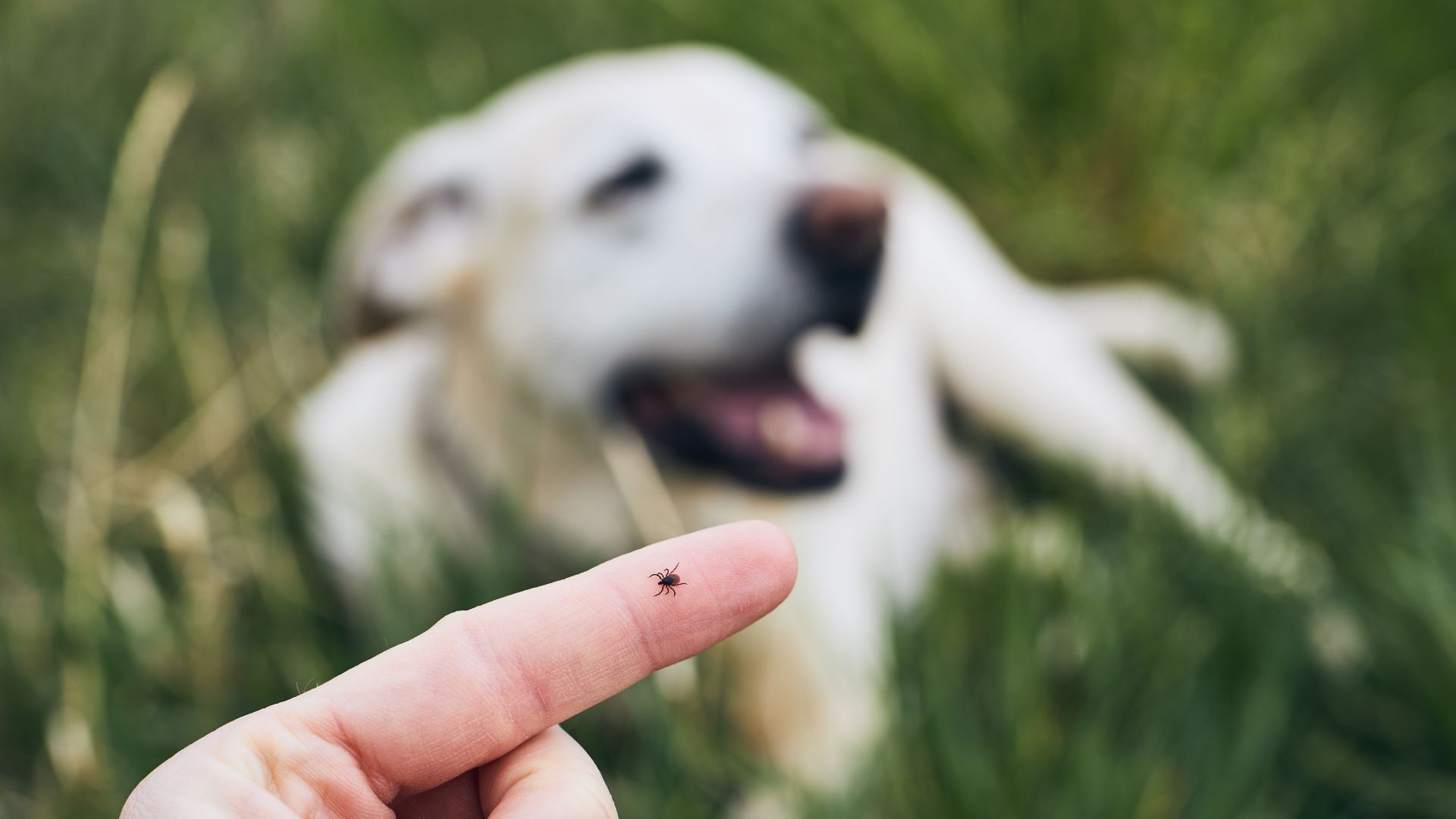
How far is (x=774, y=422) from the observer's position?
1629mm

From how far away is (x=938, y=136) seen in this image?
2.61m

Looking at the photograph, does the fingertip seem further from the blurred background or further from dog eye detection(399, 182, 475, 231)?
dog eye detection(399, 182, 475, 231)

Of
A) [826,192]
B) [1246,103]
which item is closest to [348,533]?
[826,192]

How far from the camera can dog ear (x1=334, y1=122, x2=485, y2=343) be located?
1759mm

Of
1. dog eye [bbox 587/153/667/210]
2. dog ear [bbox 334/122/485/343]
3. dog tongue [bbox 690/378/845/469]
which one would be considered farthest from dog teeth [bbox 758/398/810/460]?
dog ear [bbox 334/122/485/343]

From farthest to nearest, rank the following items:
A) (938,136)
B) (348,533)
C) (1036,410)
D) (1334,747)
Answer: (938,136)
(1036,410)
(348,533)
(1334,747)

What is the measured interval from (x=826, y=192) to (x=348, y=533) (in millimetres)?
821

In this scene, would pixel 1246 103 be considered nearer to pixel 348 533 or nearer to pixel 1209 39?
pixel 1209 39

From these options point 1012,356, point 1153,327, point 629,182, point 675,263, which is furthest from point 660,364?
point 1153,327

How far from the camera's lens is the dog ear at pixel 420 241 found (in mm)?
1759

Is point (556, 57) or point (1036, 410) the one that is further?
point (556, 57)

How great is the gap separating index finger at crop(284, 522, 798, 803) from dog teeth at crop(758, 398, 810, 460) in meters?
0.94

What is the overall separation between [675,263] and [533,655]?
964 millimetres

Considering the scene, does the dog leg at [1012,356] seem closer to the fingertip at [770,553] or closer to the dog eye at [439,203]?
the dog eye at [439,203]
